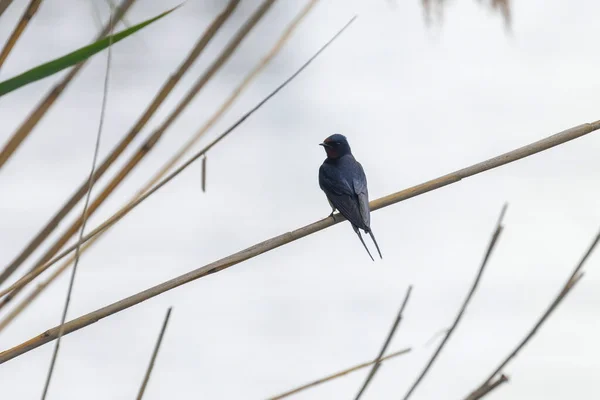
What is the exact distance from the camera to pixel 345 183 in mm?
2566

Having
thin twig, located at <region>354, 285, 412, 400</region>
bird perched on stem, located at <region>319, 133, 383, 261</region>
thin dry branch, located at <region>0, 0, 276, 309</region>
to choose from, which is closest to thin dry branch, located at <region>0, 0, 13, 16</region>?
thin dry branch, located at <region>0, 0, 276, 309</region>

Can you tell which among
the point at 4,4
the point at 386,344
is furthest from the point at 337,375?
the point at 4,4

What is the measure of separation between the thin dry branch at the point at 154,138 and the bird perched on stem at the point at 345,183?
1188 mm

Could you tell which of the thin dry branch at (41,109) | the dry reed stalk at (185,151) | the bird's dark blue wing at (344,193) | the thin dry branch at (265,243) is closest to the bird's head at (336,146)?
the bird's dark blue wing at (344,193)

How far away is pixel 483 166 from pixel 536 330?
1.49 feet

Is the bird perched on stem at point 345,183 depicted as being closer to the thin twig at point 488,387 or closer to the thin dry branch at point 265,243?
the thin dry branch at point 265,243

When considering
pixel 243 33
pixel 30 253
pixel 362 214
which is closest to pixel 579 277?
pixel 243 33

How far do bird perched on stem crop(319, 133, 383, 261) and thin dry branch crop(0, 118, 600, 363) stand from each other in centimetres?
88

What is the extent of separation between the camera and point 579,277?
2.47ft

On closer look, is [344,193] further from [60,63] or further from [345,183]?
[60,63]

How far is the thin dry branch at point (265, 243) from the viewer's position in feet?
2.91

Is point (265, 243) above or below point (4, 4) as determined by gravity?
below

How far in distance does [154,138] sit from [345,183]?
1678mm

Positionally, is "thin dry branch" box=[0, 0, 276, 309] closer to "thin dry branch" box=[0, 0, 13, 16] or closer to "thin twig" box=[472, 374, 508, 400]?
"thin dry branch" box=[0, 0, 13, 16]
